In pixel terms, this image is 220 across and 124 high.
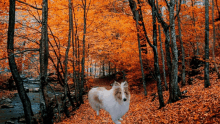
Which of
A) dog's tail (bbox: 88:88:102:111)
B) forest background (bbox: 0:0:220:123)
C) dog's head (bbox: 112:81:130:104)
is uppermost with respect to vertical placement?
forest background (bbox: 0:0:220:123)

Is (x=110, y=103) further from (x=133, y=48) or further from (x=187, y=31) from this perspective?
(x=187, y=31)

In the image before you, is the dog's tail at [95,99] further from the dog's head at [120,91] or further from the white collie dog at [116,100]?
the dog's head at [120,91]

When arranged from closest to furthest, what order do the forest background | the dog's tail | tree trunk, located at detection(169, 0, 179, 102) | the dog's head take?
the dog's head → the dog's tail → tree trunk, located at detection(169, 0, 179, 102) → the forest background

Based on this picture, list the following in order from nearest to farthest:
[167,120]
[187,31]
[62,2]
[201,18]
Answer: [167,120] → [62,2] → [187,31] → [201,18]

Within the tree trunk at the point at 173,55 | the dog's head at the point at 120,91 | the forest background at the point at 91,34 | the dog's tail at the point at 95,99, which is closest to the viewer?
the dog's head at the point at 120,91

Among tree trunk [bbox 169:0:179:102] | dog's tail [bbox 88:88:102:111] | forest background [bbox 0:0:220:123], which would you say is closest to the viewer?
dog's tail [bbox 88:88:102:111]

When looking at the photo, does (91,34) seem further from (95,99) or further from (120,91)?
(120,91)

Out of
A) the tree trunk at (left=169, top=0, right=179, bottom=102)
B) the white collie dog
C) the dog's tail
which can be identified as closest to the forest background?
the tree trunk at (left=169, top=0, right=179, bottom=102)

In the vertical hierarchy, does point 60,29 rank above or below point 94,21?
below

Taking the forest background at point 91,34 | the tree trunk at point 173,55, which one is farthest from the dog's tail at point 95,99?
the forest background at point 91,34

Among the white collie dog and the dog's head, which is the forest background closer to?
the white collie dog

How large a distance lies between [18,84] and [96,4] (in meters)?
A: 9.21

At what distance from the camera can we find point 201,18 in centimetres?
1502

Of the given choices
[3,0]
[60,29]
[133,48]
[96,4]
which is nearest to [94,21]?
[96,4]
